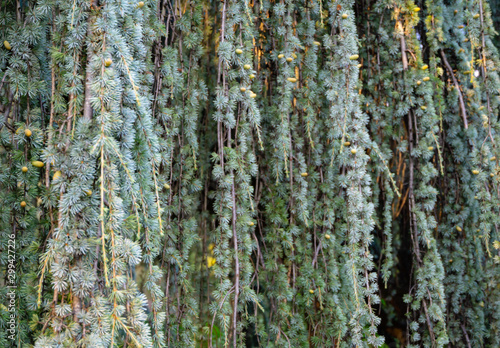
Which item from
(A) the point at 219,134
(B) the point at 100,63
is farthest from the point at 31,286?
(A) the point at 219,134

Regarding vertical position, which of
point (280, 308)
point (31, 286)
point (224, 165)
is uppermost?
point (224, 165)

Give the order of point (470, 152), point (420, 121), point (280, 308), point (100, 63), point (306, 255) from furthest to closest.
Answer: point (470, 152) → point (420, 121) → point (306, 255) → point (280, 308) → point (100, 63)

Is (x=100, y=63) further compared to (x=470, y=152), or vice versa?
(x=470, y=152)

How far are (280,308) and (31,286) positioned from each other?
71cm

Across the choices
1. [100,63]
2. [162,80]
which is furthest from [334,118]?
[100,63]

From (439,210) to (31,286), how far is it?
1.63 m

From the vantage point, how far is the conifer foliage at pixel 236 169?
29.0 inches

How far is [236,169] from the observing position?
44.4 inches

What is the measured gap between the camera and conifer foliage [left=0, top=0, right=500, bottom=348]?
74 cm

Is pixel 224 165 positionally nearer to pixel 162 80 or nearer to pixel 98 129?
pixel 162 80

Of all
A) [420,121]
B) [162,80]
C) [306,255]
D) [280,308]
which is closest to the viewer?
[162,80]

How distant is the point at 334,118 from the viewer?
1.24m

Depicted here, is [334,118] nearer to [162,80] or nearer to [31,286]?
[162,80]

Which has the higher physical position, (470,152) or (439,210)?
(470,152)
